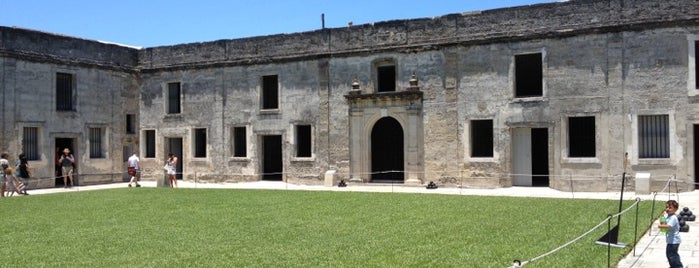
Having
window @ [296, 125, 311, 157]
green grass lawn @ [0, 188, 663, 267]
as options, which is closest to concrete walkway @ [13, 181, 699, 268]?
green grass lawn @ [0, 188, 663, 267]

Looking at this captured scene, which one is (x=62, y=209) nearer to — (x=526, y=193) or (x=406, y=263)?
(x=406, y=263)

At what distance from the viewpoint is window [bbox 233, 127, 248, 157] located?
25047mm

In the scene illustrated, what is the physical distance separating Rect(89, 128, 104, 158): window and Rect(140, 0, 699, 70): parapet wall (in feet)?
10.5

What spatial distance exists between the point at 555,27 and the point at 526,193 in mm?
4944

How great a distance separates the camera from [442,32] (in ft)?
69.0

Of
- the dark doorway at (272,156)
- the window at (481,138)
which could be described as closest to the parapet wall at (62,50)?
the dark doorway at (272,156)

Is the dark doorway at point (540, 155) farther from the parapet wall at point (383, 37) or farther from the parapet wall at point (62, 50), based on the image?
the parapet wall at point (62, 50)

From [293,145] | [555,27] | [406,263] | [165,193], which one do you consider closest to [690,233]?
[406,263]

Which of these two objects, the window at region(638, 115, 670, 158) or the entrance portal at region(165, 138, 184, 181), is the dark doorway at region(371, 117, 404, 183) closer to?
the window at region(638, 115, 670, 158)

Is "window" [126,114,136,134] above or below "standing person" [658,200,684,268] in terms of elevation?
above

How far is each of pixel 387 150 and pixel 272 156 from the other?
16.5ft

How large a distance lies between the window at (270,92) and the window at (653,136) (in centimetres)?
1219

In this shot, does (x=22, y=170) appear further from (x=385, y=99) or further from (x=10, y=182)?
(x=385, y=99)

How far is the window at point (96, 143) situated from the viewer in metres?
24.6
